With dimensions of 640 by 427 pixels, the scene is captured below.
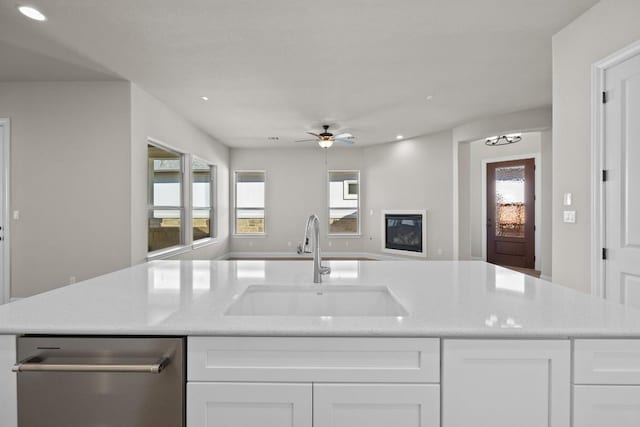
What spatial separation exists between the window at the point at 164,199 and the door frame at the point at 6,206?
1.44m

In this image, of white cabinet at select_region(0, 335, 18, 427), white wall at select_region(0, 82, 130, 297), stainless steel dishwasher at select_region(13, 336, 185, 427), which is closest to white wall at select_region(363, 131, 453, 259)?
white wall at select_region(0, 82, 130, 297)

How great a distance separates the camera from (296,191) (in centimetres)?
818

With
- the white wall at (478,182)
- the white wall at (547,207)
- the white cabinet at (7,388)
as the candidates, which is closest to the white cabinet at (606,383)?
the white cabinet at (7,388)

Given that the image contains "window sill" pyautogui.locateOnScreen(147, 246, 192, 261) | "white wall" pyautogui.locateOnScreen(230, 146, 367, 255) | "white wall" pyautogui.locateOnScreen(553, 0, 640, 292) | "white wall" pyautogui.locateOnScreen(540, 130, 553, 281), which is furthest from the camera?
"white wall" pyautogui.locateOnScreen(230, 146, 367, 255)

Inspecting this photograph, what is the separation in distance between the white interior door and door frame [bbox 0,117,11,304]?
577 centimetres

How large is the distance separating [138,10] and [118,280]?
7.15ft

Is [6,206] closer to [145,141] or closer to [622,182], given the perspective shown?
[145,141]

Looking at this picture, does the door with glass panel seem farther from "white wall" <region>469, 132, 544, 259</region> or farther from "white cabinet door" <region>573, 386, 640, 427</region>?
"white cabinet door" <region>573, 386, 640, 427</region>

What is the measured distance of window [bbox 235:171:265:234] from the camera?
825 cm

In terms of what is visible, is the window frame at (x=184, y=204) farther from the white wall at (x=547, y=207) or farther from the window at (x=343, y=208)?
the white wall at (x=547, y=207)

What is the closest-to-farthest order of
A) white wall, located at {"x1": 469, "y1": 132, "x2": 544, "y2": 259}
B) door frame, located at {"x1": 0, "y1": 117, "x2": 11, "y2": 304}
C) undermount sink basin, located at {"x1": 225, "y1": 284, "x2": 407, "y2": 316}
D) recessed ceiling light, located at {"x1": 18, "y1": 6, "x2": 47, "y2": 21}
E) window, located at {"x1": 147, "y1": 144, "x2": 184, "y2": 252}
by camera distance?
undermount sink basin, located at {"x1": 225, "y1": 284, "x2": 407, "y2": 316}
recessed ceiling light, located at {"x1": 18, "y1": 6, "x2": 47, "y2": 21}
door frame, located at {"x1": 0, "y1": 117, "x2": 11, "y2": 304}
window, located at {"x1": 147, "y1": 144, "x2": 184, "y2": 252}
white wall, located at {"x1": 469, "y1": 132, "x2": 544, "y2": 259}

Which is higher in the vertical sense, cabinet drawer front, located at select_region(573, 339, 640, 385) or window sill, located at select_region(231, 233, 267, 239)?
cabinet drawer front, located at select_region(573, 339, 640, 385)

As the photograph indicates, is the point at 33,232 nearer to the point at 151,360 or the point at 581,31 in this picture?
the point at 151,360

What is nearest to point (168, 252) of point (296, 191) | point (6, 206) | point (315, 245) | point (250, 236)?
point (6, 206)
